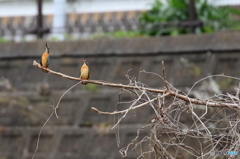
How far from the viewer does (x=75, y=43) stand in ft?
22.2

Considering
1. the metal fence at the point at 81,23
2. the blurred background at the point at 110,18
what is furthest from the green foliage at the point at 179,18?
the metal fence at the point at 81,23

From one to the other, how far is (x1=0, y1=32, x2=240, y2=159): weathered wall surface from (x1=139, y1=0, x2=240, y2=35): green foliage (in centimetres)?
46

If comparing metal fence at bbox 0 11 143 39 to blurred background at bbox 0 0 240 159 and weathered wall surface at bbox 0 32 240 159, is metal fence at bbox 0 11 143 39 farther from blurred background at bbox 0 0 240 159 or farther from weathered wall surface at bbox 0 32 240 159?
weathered wall surface at bbox 0 32 240 159

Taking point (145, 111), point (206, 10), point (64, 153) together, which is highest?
point (206, 10)

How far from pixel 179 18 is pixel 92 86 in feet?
4.58

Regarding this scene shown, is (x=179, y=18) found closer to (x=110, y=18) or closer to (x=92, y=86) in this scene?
(x=110, y=18)

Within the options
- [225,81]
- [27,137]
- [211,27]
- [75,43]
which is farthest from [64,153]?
[211,27]

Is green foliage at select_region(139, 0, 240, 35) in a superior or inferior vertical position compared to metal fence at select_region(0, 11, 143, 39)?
superior

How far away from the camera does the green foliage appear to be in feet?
22.6

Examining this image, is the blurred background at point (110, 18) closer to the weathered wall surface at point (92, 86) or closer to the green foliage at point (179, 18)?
the green foliage at point (179, 18)

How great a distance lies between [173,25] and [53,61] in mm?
1466

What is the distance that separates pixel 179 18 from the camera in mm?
6984

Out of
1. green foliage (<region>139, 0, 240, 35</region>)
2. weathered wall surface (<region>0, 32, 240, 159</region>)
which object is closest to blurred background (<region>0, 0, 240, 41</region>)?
green foliage (<region>139, 0, 240, 35</region>)

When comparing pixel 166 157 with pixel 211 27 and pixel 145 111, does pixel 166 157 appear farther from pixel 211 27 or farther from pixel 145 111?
pixel 211 27
